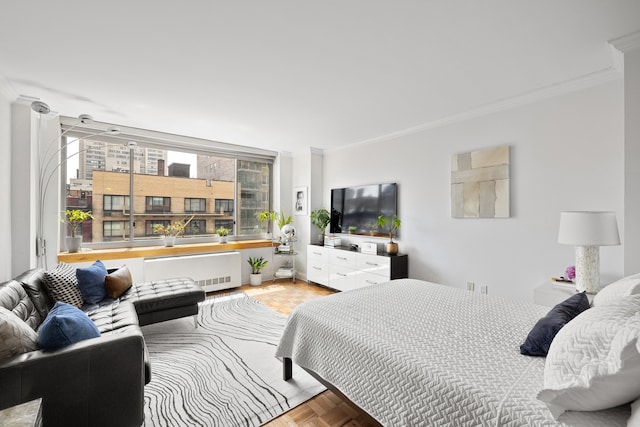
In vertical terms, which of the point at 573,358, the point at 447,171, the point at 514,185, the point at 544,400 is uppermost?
the point at 447,171

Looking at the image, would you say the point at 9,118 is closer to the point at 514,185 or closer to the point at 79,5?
the point at 79,5

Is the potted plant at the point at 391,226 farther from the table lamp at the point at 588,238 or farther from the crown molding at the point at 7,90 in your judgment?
the crown molding at the point at 7,90

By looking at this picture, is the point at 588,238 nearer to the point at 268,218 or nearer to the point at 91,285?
the point at 91,285

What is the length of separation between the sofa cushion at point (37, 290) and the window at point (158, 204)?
82.2 inches

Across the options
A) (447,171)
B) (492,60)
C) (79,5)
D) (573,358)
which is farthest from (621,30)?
(79,5)

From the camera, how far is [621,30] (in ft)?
6.38

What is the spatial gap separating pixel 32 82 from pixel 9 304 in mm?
2109

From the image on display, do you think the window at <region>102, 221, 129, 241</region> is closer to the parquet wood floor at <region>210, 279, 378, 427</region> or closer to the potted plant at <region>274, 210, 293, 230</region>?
the potted plant at <region>274, 210, 293, 230</region>

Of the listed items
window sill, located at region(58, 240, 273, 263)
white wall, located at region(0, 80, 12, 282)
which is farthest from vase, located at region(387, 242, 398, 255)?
white wall, located at region(0, 80, 12, 282)

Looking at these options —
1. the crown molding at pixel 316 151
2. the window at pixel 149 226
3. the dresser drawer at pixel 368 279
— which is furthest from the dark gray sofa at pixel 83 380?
the crown molding at pixel 316 151

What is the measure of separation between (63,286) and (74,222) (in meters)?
1.71

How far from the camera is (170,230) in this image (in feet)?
15.1

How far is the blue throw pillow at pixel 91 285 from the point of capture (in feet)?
8.77

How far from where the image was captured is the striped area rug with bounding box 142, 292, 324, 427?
1.87 m
